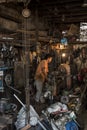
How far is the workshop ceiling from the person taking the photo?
18.4ft

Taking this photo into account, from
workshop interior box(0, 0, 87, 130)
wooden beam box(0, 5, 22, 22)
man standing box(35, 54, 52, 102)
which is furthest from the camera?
man standing box(35, 54, 52, 102)

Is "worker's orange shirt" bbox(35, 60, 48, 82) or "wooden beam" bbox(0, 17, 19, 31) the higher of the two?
"wooden beam" bbox(0, 17, 19, 31)

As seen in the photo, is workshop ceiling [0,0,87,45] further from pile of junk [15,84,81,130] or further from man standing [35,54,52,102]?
pile of junk [15,84,81,130]

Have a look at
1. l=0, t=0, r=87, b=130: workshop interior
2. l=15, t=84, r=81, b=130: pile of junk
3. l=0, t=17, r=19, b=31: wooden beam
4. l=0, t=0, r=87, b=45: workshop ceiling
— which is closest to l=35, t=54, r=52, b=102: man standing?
l=0, t=0, r=87, b=130: workshop interior

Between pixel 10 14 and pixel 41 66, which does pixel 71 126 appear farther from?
pixel 10 14

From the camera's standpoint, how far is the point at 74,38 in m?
8.83

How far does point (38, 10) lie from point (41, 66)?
1.93m

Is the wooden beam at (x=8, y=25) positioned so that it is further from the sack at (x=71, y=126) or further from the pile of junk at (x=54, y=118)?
the sack at (x=71, y=126)

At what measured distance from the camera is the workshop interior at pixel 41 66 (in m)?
5.73

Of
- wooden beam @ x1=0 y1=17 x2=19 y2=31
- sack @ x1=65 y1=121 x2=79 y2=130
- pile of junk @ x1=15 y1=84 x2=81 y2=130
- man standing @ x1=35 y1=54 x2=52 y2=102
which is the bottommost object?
sack @ x1=65 y1=121 x2=79 y2=130

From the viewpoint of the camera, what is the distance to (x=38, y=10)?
6.96 meters

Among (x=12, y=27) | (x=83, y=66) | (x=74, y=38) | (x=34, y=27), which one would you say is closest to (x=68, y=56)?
(x=83, y=66)

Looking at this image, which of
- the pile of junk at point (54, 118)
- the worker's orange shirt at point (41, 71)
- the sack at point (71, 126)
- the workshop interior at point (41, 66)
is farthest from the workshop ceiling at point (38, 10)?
the sack at point (71, 126)

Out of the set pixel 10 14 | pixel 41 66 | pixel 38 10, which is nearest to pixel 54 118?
pixel 41 66
